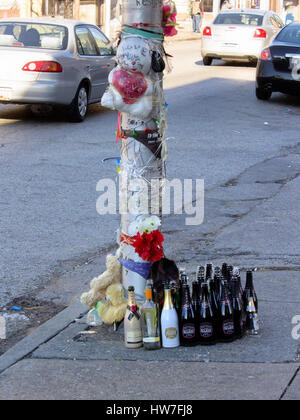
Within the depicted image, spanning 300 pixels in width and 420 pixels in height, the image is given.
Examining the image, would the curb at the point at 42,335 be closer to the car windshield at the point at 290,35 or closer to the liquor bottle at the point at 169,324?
the liquor bottle at the point at 169,324

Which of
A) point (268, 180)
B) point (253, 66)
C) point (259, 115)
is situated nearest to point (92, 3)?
point (253, 66)

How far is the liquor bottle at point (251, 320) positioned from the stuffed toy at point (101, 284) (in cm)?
91

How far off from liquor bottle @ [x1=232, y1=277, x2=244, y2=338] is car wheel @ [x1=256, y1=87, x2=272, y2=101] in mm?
12311

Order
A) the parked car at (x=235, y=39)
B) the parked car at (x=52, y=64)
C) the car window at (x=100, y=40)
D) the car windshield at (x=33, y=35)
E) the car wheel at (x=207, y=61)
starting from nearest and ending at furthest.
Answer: the parked car at (x=52, y=64) < the car windshield at (x=33, y=35) < the car window at (x=100, y=40) < the parked car at (x=235, y=39) < the car wheel at (x=207, y=61)

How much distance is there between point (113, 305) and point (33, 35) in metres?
9.62

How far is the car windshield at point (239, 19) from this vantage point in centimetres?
2444

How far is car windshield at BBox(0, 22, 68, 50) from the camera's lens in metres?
14.0

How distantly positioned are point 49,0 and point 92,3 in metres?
3.49

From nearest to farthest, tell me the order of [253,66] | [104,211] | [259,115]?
[104,211], [259,115], [253,66]

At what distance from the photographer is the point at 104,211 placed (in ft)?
28.6

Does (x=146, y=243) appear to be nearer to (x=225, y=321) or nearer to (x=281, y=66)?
(x=225, y=321)

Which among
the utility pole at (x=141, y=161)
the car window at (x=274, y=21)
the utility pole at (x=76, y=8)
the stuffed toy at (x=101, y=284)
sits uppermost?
the utility pole at (x=76, y=8)

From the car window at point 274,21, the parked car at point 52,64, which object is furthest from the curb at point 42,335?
the car window at point 274,21

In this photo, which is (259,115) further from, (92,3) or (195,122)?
(92,3)
